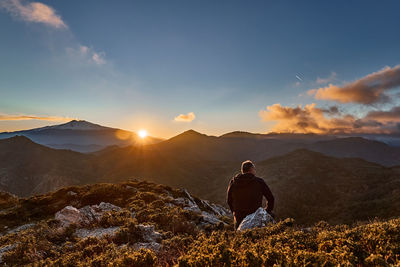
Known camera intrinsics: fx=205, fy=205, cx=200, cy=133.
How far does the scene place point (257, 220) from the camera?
7848mm

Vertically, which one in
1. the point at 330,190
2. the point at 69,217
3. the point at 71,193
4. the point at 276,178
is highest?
the point at 69,217

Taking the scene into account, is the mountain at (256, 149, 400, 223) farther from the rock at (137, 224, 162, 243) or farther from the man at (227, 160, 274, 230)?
the rock at (137, 224, 162, 243)

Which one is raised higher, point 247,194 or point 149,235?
point 247,194

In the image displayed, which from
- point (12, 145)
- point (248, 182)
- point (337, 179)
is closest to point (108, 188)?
point (248, 182)

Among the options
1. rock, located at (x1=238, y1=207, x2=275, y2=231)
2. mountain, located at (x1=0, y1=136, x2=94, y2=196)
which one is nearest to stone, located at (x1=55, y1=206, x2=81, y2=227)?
rock, located at (x1=238, y1=207, x2=275, y2=231)

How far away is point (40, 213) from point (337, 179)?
156 m

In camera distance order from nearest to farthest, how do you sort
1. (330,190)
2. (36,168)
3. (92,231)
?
(92,231) < (330,190) < (36,168)

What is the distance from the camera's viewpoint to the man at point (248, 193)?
327 inches

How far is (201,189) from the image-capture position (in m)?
149

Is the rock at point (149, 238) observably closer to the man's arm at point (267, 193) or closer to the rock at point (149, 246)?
the rock at point (149, 246)

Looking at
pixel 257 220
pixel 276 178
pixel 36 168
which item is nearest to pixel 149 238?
pixel 257 220

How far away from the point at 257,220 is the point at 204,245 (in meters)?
3.64

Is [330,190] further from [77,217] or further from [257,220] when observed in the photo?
[77,217]

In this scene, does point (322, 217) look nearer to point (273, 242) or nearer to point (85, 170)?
point (273, 242)
